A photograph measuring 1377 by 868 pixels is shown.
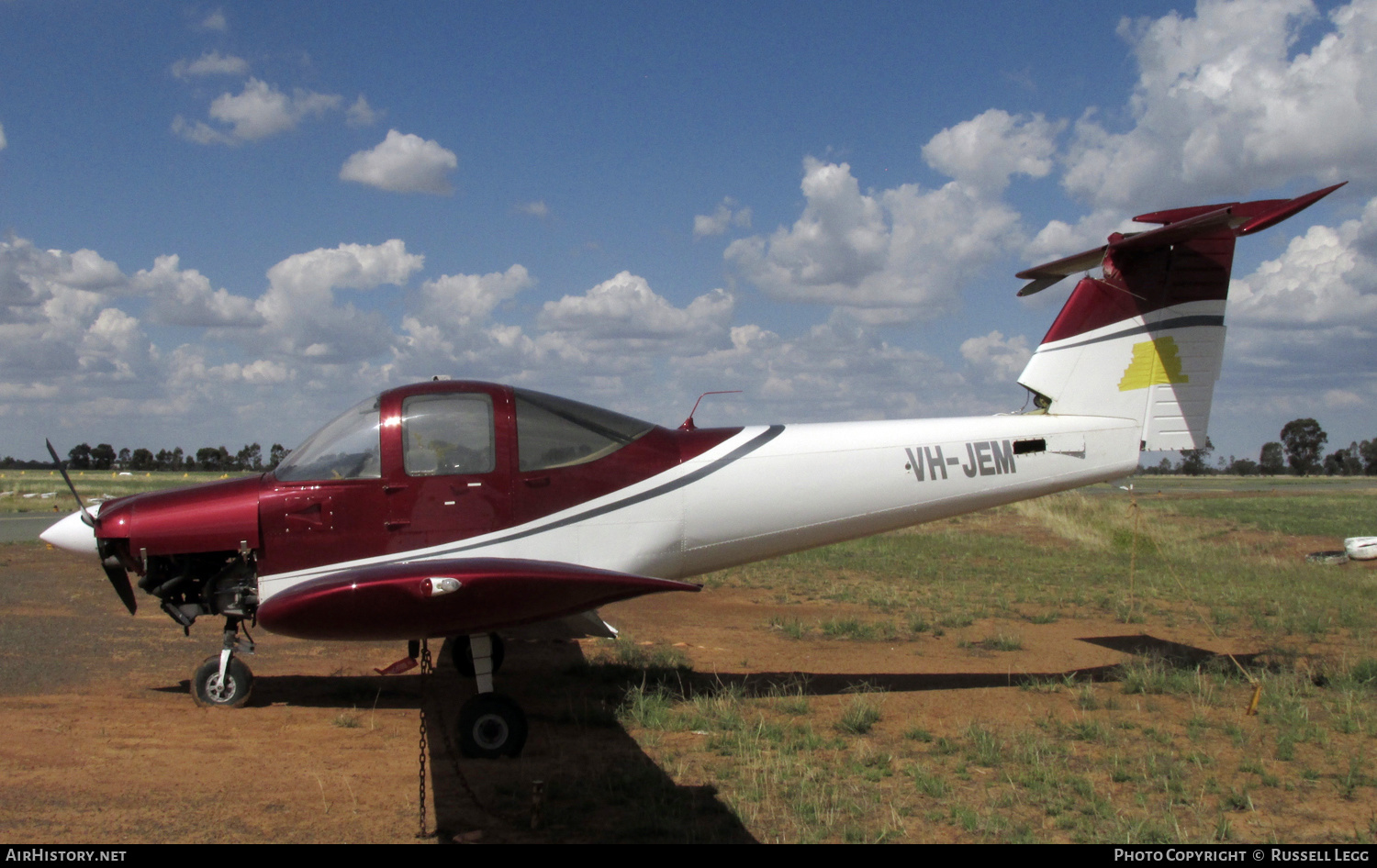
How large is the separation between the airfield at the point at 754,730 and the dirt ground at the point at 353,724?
30 millimetres

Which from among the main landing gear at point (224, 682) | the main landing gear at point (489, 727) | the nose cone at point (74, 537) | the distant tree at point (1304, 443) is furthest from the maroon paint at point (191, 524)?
the distant tree at point (1304, 443)

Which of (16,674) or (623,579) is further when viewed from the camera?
(16,674)

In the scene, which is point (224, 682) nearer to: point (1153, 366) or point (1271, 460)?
point (1153, 366)

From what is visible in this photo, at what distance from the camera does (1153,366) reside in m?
8.07

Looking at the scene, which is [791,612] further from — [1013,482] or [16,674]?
[16,674]

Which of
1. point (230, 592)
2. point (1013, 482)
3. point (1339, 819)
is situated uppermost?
point (1013, 482)

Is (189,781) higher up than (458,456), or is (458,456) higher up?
(458,456)

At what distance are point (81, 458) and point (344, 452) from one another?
4282 inches

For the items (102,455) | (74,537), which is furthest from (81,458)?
(74,537)

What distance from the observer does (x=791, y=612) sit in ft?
41.2

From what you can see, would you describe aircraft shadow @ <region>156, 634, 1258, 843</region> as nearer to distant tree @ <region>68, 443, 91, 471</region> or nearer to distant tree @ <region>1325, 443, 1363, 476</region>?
distant tree @ <region>68, 443, 91, 471</region>

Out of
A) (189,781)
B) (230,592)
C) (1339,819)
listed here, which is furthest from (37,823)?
(1339,819)

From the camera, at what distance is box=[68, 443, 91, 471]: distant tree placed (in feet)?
297
